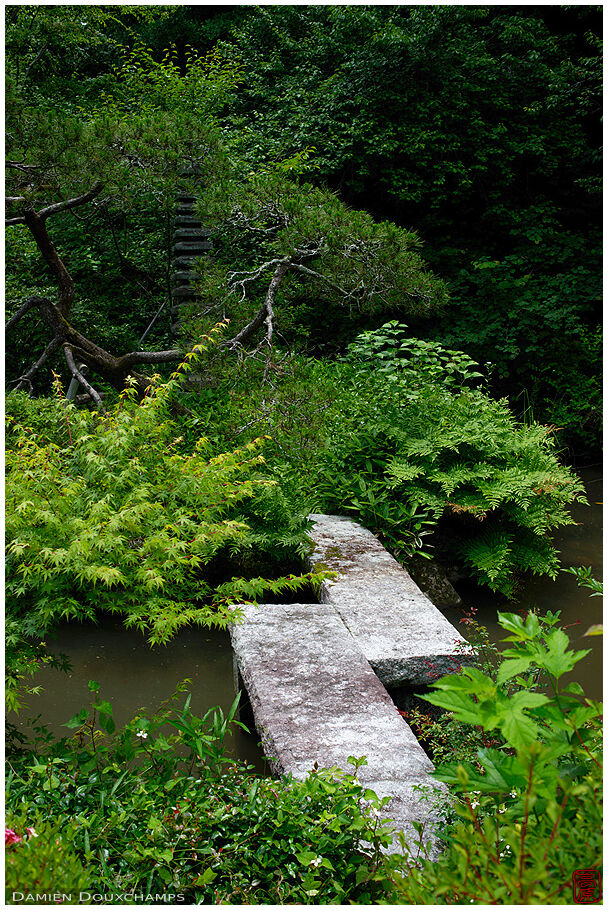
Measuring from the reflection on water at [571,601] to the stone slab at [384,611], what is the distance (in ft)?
2.66

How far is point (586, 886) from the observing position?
1218mm

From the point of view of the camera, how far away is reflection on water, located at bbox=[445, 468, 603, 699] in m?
3.98

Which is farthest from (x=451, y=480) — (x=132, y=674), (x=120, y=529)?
(x=120, y=529)

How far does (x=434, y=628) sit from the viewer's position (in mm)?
3482

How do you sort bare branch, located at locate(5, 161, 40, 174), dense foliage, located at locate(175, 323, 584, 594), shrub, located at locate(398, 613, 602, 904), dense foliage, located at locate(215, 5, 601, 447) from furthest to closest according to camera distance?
dense foliage, located at locate(215, 5, 601, 447) < bare branch, located at locate(5, 161, 40, 174) < dense foliage, located at locate(175, 323, 584, 594) < shrub, located at locate(398, 613, 602, 904)

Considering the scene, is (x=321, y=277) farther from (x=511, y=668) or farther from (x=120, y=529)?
(x=511, y=668)

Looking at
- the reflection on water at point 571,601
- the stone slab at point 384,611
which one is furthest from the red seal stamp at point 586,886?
the reflection on water at point 571,601

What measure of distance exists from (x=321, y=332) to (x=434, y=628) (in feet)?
19.2

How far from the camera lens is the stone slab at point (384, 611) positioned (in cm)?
322

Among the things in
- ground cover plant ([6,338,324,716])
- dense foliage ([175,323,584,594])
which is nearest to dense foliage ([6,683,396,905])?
ground cover plant ([6,338,324,716])

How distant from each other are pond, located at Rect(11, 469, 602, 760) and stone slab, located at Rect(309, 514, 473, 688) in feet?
2.09

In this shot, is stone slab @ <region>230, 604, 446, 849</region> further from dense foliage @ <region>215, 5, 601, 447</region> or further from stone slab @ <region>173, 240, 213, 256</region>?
dense foliage @ <region>215, 5, 601, 447</region>

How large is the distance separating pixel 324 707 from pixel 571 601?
9.05 feet

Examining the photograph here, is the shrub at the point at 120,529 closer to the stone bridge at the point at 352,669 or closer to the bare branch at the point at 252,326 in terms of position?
the stone bridge at the point at 352,669
